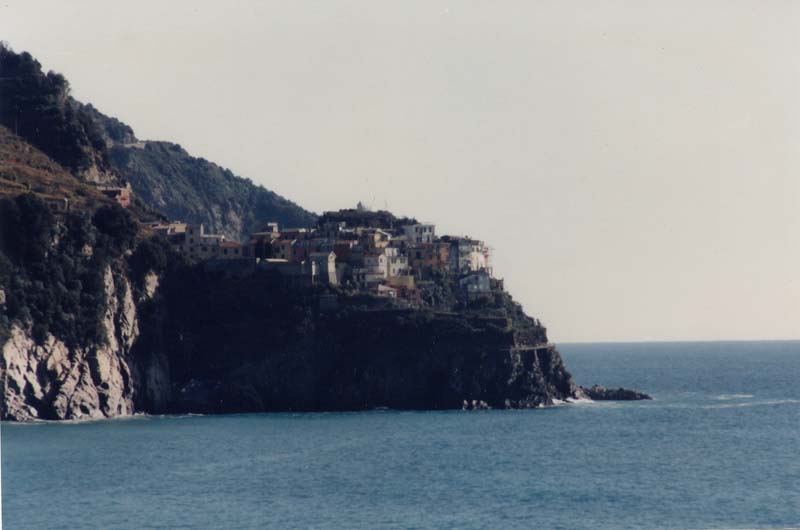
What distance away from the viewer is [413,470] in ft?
264

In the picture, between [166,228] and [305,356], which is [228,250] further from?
[305,356]

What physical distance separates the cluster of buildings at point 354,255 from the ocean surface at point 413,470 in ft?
44.6

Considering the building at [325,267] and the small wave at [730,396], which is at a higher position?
the building at [325,267]

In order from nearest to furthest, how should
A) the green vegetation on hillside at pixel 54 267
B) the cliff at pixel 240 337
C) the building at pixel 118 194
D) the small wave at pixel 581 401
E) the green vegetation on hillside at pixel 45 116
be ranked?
1. the green vegetation on hillside at pixel 54 267
2. the cliff at pixel 240 337
3. the small wave at pixel 581 401
4. the building at pixel 118 194
5. the green vegetation on hillside at pixel 45 116

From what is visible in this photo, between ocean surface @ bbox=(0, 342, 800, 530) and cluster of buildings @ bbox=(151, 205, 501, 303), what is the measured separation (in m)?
13.6

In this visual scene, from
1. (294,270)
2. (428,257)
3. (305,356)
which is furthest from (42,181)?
(428,257)

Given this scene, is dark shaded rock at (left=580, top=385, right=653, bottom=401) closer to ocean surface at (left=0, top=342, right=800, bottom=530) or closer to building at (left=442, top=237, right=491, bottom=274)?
ocean surface at (left=0, top=342, right=800, bottom=530)

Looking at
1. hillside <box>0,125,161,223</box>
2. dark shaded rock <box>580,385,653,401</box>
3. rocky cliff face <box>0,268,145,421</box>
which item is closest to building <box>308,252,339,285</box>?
hillside <box>0,125,161,223</box>

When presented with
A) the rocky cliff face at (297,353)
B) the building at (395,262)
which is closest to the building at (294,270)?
the rocky cliff face at (297,353)

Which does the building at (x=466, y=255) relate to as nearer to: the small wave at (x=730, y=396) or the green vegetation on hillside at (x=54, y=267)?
the small wave at (x=730, y=396)

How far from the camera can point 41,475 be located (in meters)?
76.4

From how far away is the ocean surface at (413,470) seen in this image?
6688 centimetres

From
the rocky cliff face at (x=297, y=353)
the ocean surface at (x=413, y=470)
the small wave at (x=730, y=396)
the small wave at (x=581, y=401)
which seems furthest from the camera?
the small wave at (x=730, y=396)

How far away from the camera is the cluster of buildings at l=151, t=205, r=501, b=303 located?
4532 inches
